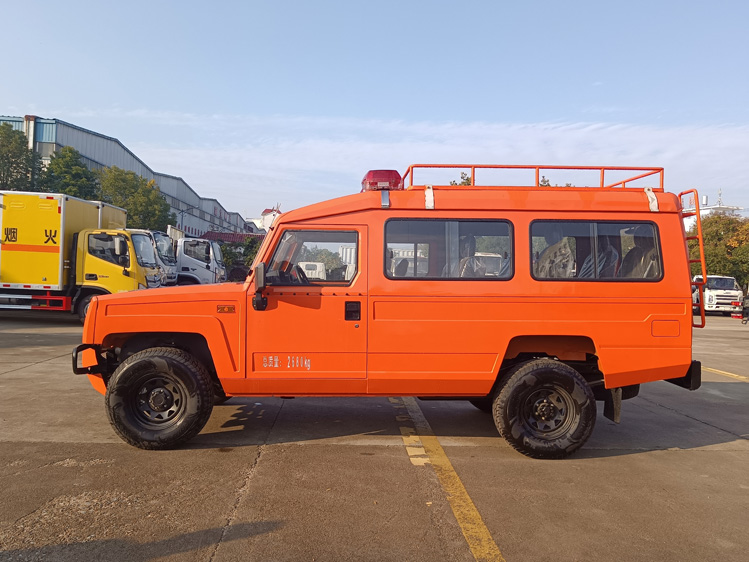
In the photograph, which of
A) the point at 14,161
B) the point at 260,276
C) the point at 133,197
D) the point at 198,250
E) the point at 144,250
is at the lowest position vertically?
the point at 260,276

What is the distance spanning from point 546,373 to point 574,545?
1.82m

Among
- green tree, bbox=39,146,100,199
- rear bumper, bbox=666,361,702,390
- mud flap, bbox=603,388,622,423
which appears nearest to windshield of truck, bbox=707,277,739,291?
rear bumper, bbox=666,361,702,390

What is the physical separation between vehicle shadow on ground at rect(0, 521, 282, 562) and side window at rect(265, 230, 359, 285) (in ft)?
7.51

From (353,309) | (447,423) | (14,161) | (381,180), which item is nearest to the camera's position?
(353,309)

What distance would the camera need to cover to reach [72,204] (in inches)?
556

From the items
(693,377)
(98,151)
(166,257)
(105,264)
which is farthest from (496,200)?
(98,151)

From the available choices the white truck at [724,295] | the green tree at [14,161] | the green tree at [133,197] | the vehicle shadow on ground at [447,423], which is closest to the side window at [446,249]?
the vehicle shadow on ground at [447,423]

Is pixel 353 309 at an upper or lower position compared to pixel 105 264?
lower

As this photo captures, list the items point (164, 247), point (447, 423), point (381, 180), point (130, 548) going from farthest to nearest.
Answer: point (164, 247) → point (447, 423) → point (381, 180) → point (130, 548)

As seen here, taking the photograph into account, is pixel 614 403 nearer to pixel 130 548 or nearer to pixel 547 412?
pixel 547 412

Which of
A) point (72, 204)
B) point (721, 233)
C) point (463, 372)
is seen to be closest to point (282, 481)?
point (463, 372)

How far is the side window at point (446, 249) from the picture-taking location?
5.03m

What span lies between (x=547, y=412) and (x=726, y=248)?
4438 centimetres

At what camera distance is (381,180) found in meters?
5.37
